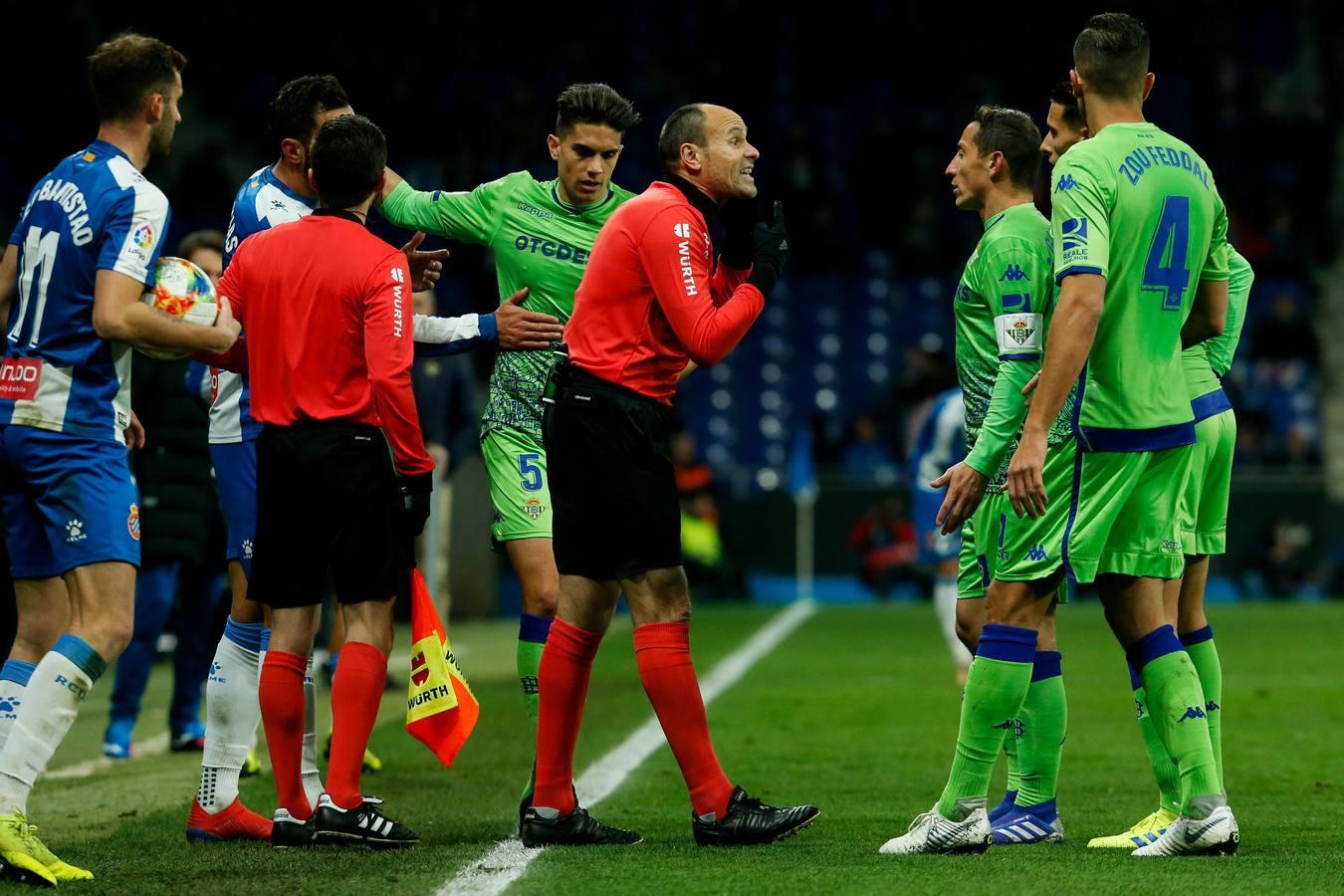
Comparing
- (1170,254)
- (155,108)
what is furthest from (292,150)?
(1170,254)

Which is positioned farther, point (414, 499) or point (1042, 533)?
point (414, 499)

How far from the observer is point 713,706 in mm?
10727

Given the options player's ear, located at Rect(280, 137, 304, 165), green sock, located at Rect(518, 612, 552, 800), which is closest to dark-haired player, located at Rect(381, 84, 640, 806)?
green sock, located at Rect(518, 612, 552, 800)

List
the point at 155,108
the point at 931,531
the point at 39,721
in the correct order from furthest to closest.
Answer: the point at 931,531 < the point at 155,108 < the point at 39,721

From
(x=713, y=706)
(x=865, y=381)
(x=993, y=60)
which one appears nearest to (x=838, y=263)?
(x=865, y=381)

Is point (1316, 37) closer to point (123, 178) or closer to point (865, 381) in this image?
point (865, 381)

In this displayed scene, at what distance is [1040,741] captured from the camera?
19.7 feet

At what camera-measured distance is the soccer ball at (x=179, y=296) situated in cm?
547

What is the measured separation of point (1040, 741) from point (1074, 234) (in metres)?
1.71

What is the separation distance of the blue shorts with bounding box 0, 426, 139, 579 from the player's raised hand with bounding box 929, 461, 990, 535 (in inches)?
94.0

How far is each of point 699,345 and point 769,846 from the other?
1546 millimetres

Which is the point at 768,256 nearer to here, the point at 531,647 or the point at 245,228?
the point at 531,647

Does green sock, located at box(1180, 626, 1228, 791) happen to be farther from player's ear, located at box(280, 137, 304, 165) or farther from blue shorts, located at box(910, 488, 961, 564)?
blue shorts, located at box(910, 488, 961, 564)

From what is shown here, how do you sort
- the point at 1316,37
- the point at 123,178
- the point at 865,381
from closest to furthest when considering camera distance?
the point at 123,178 < the point at 865,381 < the point at 1316,37
